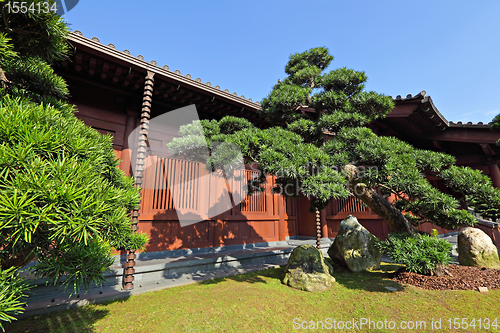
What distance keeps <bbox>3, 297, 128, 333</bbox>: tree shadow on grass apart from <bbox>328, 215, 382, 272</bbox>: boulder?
5107 mm

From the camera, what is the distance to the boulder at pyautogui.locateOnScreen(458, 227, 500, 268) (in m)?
5.19

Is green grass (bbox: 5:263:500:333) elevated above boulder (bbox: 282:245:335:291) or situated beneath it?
situated beneath

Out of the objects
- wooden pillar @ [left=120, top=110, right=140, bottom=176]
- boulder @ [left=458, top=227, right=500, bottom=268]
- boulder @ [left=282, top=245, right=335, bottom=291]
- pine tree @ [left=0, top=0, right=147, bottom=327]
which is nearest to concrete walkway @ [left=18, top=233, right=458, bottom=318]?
pine tree @ [left=0, top=0, right=147, bottom=327]

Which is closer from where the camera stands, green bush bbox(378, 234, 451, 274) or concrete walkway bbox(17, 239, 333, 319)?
concrete walkway bbox(17, 239, 333, 319)

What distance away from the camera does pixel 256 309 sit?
337 cm

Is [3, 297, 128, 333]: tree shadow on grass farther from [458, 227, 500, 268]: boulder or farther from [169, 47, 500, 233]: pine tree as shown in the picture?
[458, 227, 500, 268]: boulder

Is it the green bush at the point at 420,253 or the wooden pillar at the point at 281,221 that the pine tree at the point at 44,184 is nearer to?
the green bush at the point at 420,253

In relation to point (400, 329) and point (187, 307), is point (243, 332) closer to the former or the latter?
point (187, 307)

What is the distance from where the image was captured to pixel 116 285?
13.6ft

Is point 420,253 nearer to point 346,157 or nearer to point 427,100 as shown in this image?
point 346,157

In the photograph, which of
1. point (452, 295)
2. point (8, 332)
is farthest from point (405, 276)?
point (8, 332)

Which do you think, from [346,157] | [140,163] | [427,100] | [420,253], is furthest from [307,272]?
[427,100]

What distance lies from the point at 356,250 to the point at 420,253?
5.92 ft

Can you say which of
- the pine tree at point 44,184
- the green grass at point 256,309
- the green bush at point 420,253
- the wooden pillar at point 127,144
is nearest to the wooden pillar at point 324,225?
the green grass at point 256,309
